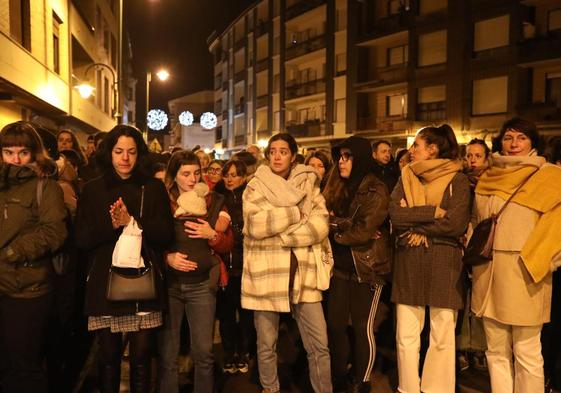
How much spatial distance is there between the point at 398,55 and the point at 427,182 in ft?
90.2

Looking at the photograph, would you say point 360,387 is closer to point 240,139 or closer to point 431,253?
point 431,253

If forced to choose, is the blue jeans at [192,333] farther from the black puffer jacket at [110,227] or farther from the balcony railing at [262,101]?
the balcony railing at [262,101]

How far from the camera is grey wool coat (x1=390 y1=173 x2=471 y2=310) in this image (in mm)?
4266

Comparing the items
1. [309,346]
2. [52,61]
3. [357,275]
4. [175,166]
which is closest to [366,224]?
[357,275]

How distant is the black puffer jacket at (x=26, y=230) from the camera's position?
146 inches

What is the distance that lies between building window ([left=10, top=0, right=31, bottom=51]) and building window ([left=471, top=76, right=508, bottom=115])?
2014cm

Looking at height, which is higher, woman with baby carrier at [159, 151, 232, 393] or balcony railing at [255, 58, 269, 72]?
balcony railing at [255, 58, 269, 72]

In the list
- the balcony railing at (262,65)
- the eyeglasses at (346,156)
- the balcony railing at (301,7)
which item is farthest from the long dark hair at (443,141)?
the balcony railing at (262,65)

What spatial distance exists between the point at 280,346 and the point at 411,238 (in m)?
2.58

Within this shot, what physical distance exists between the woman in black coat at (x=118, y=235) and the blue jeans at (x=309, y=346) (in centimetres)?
97

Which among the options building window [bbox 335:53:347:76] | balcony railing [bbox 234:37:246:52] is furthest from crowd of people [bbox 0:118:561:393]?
balcony railing [bbox 234:37:246:52]

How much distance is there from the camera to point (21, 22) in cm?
1278

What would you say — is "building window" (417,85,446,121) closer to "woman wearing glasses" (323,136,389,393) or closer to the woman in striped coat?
"woman wearing glasses" (323,136,389,393)

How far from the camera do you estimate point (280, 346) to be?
6.21 meters
